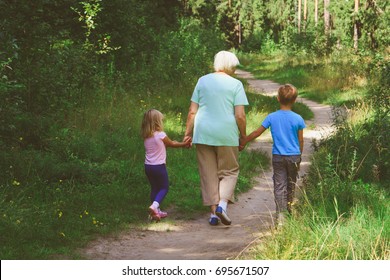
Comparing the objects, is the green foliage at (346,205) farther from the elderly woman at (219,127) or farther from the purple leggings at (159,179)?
the purple leggings at (159,179)

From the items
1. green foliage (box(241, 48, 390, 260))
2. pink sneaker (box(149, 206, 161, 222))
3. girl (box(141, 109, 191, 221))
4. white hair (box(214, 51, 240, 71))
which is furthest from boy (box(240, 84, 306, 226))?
pink sneaker (box(149, 206, 161, 222))

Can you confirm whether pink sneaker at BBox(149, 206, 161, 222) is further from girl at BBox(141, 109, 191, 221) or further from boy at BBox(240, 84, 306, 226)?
boy at BBox(240, 84, 306, 226)

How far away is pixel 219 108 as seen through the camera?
6.80 metres

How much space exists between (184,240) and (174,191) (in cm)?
186

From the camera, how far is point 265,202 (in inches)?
334

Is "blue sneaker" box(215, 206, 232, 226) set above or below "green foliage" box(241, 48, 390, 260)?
below

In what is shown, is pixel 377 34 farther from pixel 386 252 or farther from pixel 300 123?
pixel 386 252

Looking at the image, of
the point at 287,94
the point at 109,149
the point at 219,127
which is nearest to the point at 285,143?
the point at 287,94

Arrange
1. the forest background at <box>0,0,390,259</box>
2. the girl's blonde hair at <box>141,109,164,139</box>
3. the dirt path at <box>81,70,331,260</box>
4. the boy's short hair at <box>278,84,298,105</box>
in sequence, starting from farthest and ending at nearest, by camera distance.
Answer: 1. the girl's blonde hair at <box>141,109,164,139</box>
2. the boy's short hair at <box>278,84,298,105</box>
3. the dirt path at <box>81,70,331,260</box>
4. the forest background at <box>0,0,390,259</box>

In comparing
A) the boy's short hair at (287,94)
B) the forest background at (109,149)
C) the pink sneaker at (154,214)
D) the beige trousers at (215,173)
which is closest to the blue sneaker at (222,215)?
the beige trousers at (215,173)

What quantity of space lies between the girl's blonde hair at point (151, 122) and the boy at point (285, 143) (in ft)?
4.56

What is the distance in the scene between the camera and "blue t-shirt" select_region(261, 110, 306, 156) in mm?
6602

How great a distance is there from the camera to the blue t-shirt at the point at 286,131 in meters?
6.60

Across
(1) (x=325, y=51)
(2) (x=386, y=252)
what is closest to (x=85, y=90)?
(2) (x=386, y=252)
